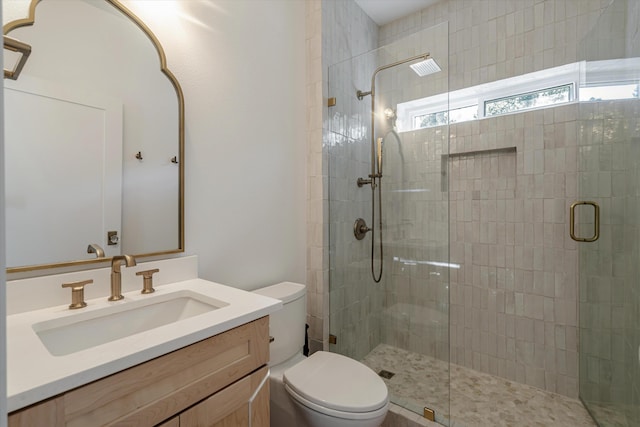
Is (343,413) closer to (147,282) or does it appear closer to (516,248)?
(147,282)

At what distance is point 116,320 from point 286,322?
78 cm

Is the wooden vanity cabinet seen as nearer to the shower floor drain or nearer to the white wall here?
the white wall

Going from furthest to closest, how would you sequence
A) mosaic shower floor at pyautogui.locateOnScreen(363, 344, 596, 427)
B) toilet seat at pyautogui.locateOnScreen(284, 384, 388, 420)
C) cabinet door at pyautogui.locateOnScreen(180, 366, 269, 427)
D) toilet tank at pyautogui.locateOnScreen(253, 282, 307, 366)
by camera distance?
mosaic shower floor at pyautogui.locateOnScreen(363, 344, 596, 427)
toilet tank at pyautogui.locateOnScreen(253, 282, 307, 366)
toilet seat at pyautogui.locateOnScreen(284, 384, 388, 420)
cabinet door at pyautogui.locateOnScreen(180, 366, 269, 427)

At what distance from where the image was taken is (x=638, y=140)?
1387 millimetres

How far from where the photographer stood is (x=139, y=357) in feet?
2.27

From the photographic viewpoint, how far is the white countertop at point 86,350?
0.57m

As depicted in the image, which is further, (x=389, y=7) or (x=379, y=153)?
(x=389, y=7)

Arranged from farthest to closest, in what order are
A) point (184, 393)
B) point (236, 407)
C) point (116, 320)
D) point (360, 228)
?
point (360, 228) → point (116, 320) → point (236, 407) → point (184, 393)

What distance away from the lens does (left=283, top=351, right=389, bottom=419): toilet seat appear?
3.94 feet

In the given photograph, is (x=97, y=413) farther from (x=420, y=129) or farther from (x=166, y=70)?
(x=420, y=129)

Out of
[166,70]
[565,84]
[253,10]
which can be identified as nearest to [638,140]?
[565,84]

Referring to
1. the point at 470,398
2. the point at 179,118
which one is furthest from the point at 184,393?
the point at 470,398

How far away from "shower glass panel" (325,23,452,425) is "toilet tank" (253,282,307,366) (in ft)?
1.48

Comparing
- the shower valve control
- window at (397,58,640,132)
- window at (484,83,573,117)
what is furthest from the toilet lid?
window at (484,83,573,117)
